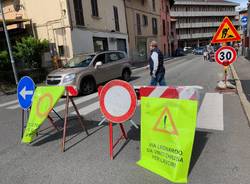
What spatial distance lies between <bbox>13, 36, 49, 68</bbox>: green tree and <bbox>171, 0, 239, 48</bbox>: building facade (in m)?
58.0

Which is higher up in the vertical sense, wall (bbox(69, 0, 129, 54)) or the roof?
the roof

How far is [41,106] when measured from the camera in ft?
14.6

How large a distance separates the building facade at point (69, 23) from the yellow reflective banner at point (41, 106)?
41.7 feet

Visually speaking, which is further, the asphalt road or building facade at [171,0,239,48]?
building facade at [171,0,239,48]

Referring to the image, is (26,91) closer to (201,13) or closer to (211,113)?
(211,113)

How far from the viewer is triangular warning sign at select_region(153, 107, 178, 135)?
308 cm

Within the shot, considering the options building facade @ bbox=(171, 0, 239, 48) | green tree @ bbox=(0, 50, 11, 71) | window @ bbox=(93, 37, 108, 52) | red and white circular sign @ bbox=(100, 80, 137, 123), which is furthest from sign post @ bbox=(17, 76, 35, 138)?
building facade @ bbox=(171, 0, 239, 48)

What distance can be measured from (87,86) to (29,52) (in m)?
7.28

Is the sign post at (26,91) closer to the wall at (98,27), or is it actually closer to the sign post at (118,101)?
the sign post at (118,101)

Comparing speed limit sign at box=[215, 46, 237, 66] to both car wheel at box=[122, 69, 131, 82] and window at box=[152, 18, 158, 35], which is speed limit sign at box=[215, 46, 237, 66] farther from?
window at box=[152, 18, 158, 35]

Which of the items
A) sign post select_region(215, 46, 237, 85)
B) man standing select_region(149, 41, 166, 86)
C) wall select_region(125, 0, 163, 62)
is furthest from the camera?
wall select_region(125, 0, 163, 62)

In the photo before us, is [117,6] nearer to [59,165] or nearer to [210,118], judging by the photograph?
[210,118]

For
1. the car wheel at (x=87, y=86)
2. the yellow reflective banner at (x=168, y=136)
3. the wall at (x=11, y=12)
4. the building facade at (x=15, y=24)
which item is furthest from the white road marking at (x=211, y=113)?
the wall at (x=11, y=12)

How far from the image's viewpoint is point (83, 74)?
374 inches
